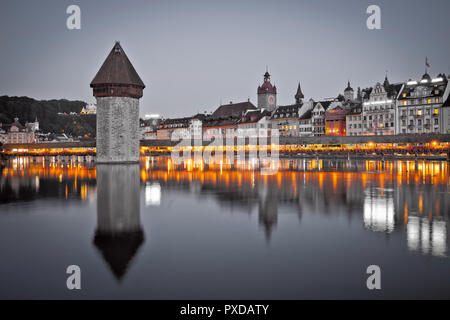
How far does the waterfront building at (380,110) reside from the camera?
71.2 m

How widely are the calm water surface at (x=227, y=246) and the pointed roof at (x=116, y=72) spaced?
29029 millimetres

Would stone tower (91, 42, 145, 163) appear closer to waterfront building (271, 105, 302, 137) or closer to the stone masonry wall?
the stone masonry wall

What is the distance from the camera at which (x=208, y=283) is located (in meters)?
5.87

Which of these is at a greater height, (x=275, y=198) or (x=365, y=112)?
(x=365, y=112)

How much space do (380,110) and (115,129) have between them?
5030 centimetres

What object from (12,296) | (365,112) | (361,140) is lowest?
(12,296)

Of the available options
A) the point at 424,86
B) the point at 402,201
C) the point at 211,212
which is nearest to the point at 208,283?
the point at 211,212

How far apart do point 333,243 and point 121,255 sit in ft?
13.9

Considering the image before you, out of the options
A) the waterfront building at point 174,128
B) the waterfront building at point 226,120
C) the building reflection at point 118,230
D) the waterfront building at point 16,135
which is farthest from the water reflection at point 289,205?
the waterfront building at point 16,135

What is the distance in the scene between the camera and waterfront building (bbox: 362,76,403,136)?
71250 mm

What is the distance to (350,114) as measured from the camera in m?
77.6

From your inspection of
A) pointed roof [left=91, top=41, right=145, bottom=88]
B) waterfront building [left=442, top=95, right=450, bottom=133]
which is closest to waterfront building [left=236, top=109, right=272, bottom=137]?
waterfront building [left=442, top=95, right=450, bottom=133]

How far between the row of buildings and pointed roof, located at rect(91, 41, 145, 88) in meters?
47.7

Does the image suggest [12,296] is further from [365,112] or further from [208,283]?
[365,112]
